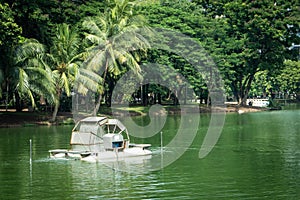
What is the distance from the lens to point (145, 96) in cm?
7250

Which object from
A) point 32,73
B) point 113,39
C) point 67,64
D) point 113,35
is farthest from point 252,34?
point 32,73

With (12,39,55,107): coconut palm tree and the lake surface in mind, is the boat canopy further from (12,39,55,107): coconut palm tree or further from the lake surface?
(12,39,55,107): coconut palm tree

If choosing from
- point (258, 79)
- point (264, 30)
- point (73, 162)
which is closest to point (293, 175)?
point (73, 162)

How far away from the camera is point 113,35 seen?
185 ft

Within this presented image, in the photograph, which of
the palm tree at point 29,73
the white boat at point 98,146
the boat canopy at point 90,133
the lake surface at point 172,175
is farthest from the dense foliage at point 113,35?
the white boat at point 98,146

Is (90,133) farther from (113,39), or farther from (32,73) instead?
(113,39)

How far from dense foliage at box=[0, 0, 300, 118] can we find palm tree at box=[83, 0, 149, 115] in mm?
88

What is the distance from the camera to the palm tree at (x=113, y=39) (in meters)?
55.3

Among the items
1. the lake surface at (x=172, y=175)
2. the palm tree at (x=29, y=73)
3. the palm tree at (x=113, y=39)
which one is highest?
the palm tree at (x=113, y=39)

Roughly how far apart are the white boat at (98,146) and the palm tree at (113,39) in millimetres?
23701

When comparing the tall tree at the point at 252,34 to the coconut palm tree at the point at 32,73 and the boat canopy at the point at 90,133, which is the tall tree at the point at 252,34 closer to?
the coconut palm tree at the point at 32,73

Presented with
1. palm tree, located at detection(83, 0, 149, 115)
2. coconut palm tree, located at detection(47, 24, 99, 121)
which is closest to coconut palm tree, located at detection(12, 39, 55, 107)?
coconut palm tree, located at detection(47, 24, 99, 121)

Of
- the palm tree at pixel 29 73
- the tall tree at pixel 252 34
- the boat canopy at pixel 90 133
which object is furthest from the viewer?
the tall tree at pixel 252 34

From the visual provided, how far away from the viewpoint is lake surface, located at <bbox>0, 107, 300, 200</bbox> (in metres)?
20.3
